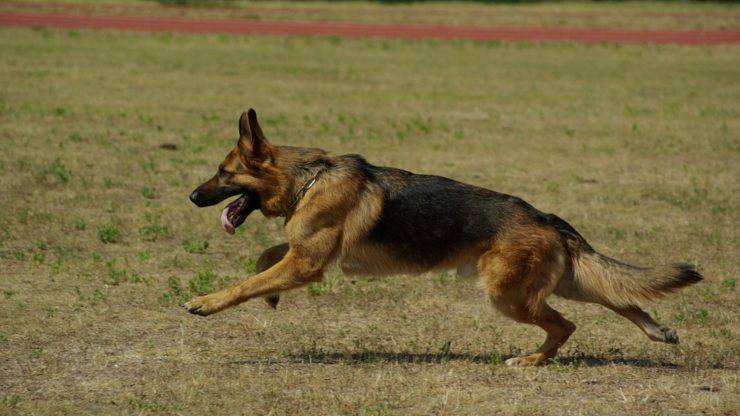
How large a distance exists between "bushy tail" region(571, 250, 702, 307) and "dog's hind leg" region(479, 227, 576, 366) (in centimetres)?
17

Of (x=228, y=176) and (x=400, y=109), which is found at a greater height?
(x=228, y=176)

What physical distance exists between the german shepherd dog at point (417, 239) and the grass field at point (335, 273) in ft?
1.66

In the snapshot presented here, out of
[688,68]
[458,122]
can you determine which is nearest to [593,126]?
[458,122]

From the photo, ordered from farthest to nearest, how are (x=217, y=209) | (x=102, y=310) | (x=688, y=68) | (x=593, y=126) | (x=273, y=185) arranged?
(x=688, y=68) → (x=593, y=126) → (x=217, y=209) → (x=102, y=310) → (x=273, y=185)

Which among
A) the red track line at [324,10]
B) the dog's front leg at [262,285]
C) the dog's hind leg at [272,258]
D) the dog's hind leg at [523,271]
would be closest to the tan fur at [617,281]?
the dog's hind leg at [523,271]

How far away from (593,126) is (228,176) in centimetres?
1097

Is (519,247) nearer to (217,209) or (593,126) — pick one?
(217,209)

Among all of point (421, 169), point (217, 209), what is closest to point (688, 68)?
point (421, 169)

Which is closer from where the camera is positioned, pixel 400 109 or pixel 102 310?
pixel 102 310

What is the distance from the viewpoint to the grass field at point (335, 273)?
616 cm

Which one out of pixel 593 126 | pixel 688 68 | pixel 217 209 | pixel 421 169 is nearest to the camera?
pixel 217 209

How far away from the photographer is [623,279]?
6.62 meters

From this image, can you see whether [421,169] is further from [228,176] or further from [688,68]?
[688,68]

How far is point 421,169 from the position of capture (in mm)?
13273
